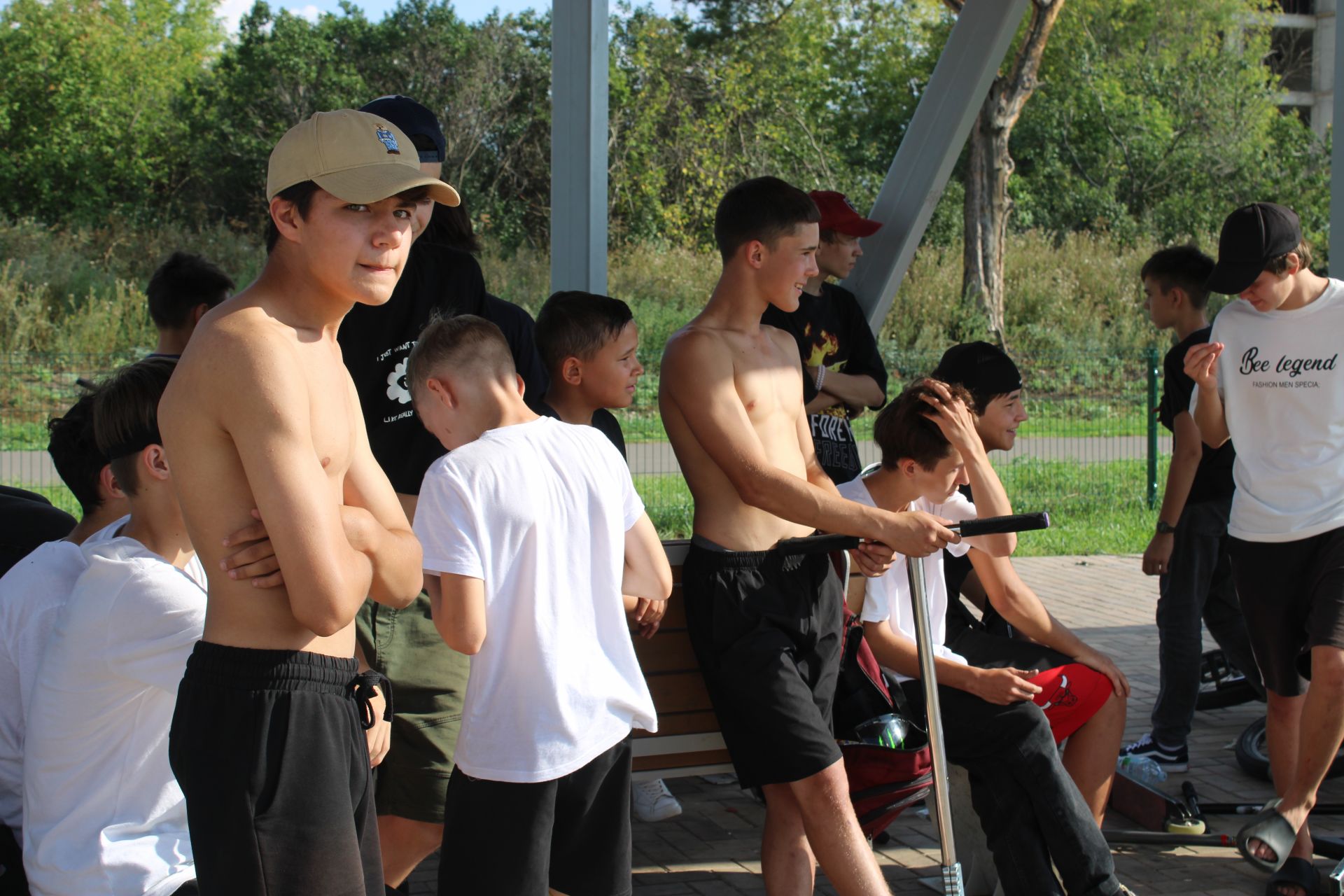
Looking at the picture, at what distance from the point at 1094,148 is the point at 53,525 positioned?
121ft

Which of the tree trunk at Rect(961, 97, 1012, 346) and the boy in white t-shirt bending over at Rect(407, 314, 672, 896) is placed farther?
the tree trunk at Rect(961, 97, 1012, 346)

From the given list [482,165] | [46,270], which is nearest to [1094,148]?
[482,165]

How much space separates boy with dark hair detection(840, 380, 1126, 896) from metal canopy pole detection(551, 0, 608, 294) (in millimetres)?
1296

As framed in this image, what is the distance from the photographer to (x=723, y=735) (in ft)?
12.4

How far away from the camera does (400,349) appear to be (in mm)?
3605

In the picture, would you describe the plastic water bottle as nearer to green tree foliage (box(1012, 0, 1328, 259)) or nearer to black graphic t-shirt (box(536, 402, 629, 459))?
black graphic t-shirt (box(536, 402, 629, 459))

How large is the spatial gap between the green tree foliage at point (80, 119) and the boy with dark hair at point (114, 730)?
3400cm

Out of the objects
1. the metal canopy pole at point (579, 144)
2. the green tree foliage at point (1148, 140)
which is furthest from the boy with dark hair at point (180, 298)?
the green tree foliage at point (1148, 140)

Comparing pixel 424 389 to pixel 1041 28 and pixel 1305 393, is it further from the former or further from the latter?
pixel 1041 28

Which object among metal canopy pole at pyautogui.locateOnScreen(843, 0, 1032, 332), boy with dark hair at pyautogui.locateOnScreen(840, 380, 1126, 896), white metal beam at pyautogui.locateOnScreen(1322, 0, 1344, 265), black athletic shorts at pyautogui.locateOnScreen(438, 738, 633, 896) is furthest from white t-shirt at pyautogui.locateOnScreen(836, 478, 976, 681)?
white metal beam at pyautogui.locateOnScreen(1322, 0, 1344, 265)

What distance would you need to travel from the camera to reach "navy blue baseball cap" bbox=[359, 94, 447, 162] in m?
3.65

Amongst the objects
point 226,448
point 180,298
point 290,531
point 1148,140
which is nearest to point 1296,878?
point 290,531

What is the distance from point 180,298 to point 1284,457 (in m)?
4.10

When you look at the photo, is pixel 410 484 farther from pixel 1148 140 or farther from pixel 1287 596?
pixel 1148 140
